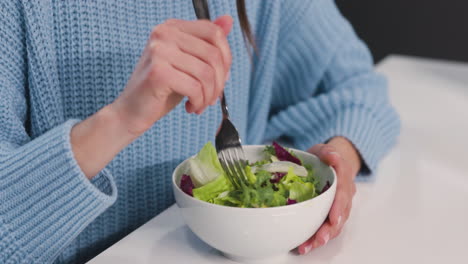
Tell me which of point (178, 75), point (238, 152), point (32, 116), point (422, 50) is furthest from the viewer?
point (422, 50)

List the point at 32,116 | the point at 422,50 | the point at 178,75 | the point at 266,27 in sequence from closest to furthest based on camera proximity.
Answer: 1. the point at 178,75
2. the point at 32,116
3. the point at 266,27
4. the point at 422,50

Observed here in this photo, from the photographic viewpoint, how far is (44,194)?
0.71 meters

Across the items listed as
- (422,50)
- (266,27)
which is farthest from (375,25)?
(266,27)

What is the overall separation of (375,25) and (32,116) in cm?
201

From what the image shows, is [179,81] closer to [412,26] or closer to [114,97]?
[114,97]

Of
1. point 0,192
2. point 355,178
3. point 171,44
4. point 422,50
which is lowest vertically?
point 422,50

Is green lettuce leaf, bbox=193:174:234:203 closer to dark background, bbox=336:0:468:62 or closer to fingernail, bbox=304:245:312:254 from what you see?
fingernail, bbox=304:245:312:254

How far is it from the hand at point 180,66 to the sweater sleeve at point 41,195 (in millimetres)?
121

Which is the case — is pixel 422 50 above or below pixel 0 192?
below

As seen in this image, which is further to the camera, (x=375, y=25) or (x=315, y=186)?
(x=375, y=25)

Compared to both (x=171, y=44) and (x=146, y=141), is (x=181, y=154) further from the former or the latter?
(x=171, y=44)

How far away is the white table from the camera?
0.74 m

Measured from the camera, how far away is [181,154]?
1.01 meters

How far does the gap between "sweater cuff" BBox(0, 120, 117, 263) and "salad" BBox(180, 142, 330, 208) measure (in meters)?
0.11
